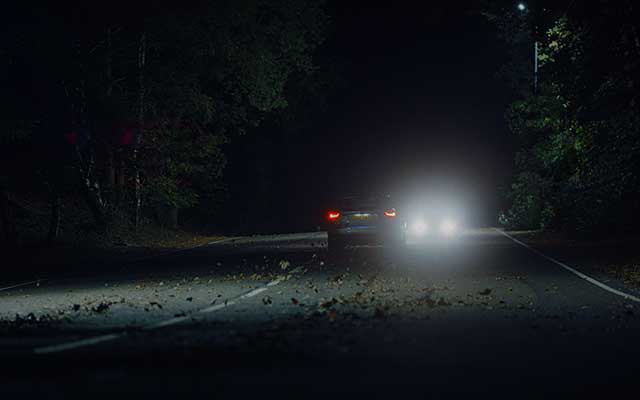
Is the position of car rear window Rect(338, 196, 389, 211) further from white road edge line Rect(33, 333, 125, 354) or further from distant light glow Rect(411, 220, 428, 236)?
white road edge line Rect(33, 333, 125, 354)

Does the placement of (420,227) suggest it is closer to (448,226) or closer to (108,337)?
(448,226)

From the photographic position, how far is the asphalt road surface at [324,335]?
27.0 feet

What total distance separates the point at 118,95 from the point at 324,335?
99.8 feet

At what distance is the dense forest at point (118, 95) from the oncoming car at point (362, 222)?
1073 cm

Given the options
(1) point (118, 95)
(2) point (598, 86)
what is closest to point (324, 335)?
(2) point (598, 86)

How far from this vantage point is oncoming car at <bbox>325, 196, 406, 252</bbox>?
29828 millimetres

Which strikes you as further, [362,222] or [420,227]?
[420,227]

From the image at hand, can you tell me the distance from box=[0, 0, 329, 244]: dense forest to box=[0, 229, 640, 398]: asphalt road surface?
15575 mm

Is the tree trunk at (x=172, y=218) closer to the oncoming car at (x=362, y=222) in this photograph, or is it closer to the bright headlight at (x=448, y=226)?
the bright headlight at (x=448, y=226)

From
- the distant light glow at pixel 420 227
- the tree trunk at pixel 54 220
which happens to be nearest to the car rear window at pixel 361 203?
the tree trunk at pixel 54 220

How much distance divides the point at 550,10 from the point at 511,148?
5461cm

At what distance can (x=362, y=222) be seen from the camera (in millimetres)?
30031

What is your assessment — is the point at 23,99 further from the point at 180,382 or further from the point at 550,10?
the point at 180,382

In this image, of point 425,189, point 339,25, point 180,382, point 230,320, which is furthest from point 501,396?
point 425,189
